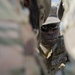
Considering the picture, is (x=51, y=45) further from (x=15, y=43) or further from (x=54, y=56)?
(x=15, y=43)

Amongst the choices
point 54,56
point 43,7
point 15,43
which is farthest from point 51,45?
point 15,43

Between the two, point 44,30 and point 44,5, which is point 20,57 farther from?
point 44,30

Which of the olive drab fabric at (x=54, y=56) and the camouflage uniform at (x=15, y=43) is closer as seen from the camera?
the camouflage uniform at (x=15, y=43)

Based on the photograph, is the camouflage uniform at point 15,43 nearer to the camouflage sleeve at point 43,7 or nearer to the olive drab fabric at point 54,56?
the camouflage sleeve at point 43,7

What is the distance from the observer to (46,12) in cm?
88

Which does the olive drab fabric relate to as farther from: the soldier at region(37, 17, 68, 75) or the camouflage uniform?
the camouflage uniform

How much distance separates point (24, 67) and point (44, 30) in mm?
1091

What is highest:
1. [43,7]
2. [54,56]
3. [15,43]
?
[15,43]

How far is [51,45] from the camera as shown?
1.32 meters

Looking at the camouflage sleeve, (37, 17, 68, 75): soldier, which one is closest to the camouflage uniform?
the camouflage sleeve

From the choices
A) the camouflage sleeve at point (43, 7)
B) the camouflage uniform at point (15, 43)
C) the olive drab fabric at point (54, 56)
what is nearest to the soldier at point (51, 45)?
the olive drab fabric at point (54, 56)

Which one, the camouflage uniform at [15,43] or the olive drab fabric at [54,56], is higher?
the camouflage uniform at [15,43]

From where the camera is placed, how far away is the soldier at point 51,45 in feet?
3.97

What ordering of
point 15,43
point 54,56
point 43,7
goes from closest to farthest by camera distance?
point 15,43
point 43,7
point 54,56
